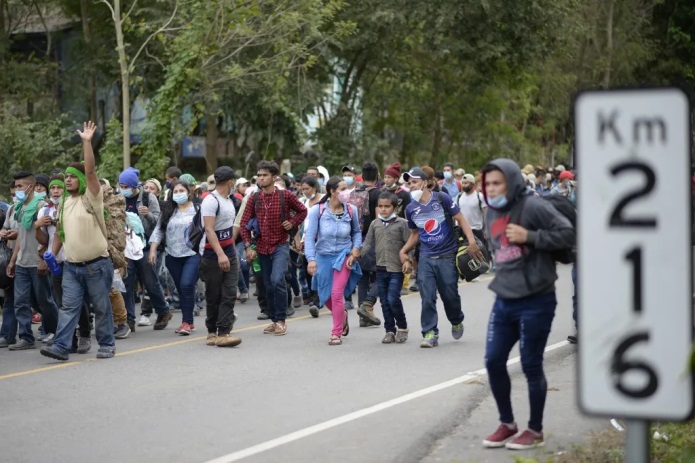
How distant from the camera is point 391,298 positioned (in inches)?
519

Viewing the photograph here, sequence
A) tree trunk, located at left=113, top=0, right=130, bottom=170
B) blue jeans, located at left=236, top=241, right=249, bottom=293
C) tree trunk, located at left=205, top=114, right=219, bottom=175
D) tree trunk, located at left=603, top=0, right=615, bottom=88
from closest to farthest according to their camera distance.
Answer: blue jeans, located at left=236, top=241, right=249, bottom=293, tree trunk, located at left=113, top=0, right=130, bottom=170, tree trunk, located at left=205, top=114, right=219, bottom=175, tree trunk, located at left=603, top=0, right=615, bottom=88

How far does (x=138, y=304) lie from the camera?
18172 mm

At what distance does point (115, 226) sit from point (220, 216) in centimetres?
112

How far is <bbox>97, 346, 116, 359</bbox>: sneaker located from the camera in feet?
40.7

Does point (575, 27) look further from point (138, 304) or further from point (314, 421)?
point (314, 421)

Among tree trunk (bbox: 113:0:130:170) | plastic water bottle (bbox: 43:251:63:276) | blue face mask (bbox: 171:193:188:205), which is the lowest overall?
plastic water bottle (bbox: 43:251:63:276)

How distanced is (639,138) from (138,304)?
49.9ft

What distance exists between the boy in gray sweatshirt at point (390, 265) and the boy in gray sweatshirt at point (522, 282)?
531cm

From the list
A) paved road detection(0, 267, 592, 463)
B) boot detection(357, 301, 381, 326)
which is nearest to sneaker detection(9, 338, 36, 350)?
paved road detection(0, 267, 592, 463)

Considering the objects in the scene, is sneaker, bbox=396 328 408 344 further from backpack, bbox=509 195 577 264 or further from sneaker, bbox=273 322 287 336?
backpack, bbox=509 195 577 264

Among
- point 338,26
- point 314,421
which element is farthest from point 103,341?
point 338,26

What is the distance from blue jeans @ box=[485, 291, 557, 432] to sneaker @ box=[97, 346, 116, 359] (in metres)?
5.74

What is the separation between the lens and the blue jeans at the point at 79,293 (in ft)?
39.4

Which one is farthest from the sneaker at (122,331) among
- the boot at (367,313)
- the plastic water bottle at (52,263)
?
the boot at (367,313)
